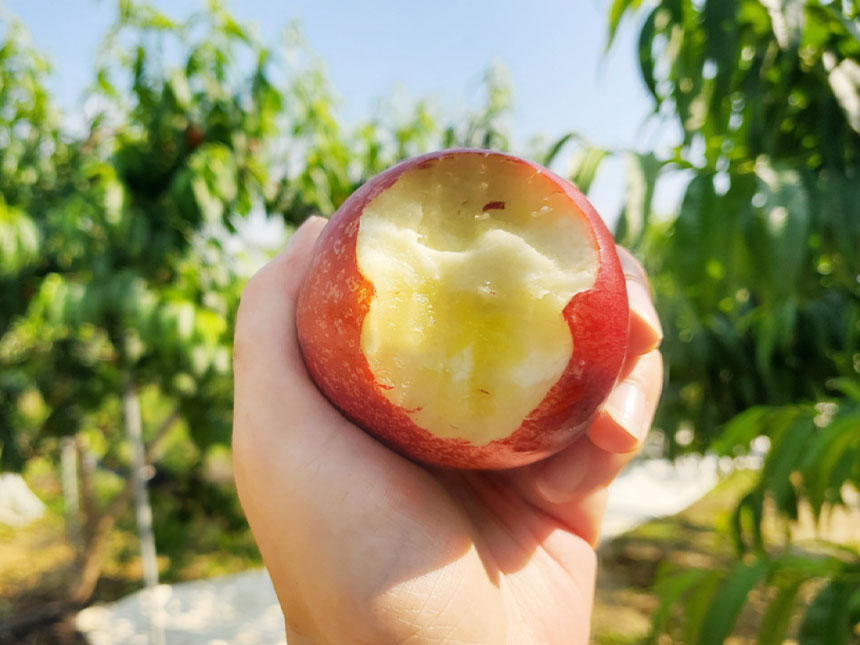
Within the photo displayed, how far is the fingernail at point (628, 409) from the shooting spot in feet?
2.60

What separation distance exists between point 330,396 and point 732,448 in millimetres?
1030

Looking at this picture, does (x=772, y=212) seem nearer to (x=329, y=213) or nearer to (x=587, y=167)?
(x=587, y=167)

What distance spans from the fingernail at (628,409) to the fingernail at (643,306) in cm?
9

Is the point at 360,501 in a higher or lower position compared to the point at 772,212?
lower

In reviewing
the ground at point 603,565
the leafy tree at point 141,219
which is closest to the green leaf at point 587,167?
the leafy tree at point 141,219

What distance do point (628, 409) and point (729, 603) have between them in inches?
20.8

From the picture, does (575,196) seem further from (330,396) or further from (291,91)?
(291,91)

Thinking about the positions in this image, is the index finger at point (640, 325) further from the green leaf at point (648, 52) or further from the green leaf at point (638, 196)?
the green leaf at point (648, 52)

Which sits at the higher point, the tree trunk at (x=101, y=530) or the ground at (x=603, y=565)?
the tree trunk at (x=101, y=530)

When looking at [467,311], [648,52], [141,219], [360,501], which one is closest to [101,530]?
[141,219]

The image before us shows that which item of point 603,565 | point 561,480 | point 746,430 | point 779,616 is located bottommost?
point 603,565

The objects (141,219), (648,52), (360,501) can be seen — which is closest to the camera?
(360,501)

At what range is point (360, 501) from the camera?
0.70m

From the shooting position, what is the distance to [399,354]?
67cm
